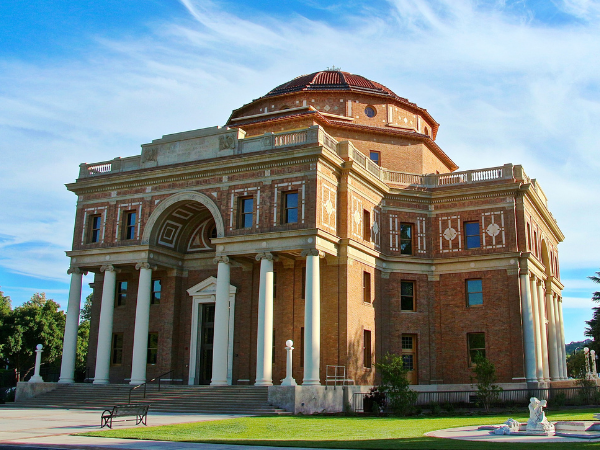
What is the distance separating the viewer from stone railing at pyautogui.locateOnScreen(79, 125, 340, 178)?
32.7 metres

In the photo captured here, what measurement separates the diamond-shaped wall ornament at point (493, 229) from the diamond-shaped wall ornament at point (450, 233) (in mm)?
1934

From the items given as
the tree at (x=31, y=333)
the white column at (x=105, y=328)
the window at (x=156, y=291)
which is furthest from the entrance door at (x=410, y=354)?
the tree at (x=31, y=333)

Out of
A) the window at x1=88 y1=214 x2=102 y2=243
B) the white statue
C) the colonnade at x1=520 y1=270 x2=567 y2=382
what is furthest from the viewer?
the window at x1=88 y1=214 x2=102 y2=243

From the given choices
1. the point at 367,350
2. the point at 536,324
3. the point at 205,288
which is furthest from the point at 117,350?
the point at 536,324

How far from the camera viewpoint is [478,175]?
38.1 m

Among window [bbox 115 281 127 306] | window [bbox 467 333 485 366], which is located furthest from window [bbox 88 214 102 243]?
window [bbox 467 333 485 366]

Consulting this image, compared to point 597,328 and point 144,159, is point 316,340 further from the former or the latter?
point 597,328

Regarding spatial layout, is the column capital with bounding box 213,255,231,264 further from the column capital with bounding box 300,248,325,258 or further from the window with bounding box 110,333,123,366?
the window with bounding box 110,333,123,366

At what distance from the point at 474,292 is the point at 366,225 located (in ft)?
24.7

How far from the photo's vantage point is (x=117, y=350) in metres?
38.5

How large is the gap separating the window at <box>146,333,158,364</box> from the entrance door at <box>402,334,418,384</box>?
1440 cm

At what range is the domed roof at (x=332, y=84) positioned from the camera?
142 feet

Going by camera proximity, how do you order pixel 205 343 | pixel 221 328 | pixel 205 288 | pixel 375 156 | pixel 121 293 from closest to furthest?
pixel 221 328, pixel 205 343, pixel 205 288, pixel 121 293, pixel 375 156

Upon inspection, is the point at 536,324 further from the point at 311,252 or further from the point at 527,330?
the point at 311,252
